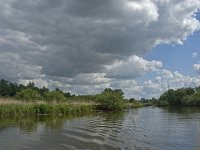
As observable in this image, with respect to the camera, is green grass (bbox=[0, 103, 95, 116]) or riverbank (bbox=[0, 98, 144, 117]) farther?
riverbank (bbox=[0, 98, 144, 117])

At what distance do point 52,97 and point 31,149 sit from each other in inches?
1834

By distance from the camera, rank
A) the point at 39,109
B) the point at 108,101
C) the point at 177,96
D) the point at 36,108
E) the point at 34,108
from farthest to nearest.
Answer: the point at 177,96, the point at 108,101, the point at 39,109, the point at 36,108, the point at 34,108

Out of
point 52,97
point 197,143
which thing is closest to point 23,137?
point 197,143

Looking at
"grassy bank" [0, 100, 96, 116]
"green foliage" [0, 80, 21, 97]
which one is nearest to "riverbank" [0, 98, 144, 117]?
Result: "grassy bank" [0, 100, 96, 116]

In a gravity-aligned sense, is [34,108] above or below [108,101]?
below

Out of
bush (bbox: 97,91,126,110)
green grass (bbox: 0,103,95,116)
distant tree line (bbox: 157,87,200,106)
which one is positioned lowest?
green grass (bbox: 0,103,95,116)

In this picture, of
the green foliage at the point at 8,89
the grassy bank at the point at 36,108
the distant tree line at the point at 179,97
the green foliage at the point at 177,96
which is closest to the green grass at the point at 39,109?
the grassy bank at the point at 36,108

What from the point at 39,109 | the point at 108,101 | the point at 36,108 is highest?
the point at 108,101

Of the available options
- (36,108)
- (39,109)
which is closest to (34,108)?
(36,108)

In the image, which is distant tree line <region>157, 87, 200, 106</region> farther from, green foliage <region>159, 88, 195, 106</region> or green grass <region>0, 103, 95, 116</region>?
green grass <region>0, 103, 95, 116</region>

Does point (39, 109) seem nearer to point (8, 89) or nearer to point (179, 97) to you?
point (8, 89)

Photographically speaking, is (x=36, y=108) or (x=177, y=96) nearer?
(x=36, y=108)

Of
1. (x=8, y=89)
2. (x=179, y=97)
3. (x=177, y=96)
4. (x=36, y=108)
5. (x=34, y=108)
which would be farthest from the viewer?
(x=177, y=96)

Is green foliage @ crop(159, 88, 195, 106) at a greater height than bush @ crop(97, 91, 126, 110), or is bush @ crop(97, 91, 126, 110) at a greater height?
green foliage @ crop(159, 88, 195, 106)
